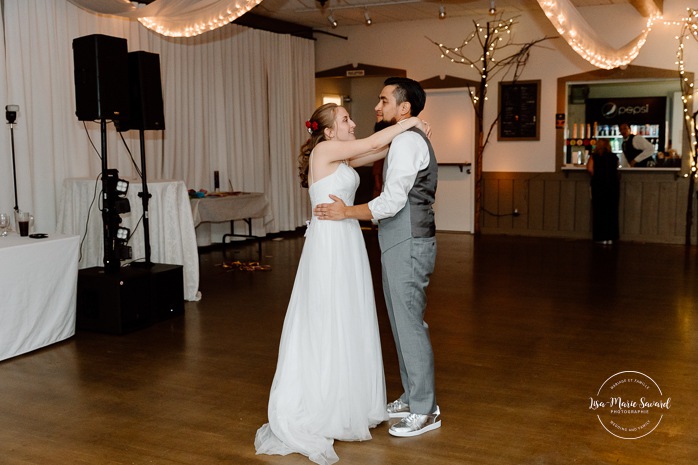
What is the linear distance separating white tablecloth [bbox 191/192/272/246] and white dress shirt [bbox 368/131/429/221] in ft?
17.5

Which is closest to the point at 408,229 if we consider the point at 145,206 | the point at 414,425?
the point at 414,425

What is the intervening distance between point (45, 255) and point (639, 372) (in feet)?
12.6

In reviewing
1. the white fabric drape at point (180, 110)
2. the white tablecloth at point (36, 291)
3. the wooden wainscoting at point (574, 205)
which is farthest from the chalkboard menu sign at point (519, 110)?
the white tablecloth at point (36, 291)

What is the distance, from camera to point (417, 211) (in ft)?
10.9

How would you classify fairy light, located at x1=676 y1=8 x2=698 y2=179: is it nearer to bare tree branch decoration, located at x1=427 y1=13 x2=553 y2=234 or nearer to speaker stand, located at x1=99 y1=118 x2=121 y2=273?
bare tree branch decoration, located at x1=427 y1=13 x2=553 y2=234

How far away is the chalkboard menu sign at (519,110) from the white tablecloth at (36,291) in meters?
7.37

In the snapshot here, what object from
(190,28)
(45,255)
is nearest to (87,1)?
(190,28)

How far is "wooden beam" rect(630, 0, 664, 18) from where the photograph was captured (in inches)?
350

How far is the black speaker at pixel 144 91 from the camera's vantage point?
5.85 metres

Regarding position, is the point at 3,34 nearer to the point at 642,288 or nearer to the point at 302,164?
the point at 302,164

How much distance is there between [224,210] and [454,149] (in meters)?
4.20

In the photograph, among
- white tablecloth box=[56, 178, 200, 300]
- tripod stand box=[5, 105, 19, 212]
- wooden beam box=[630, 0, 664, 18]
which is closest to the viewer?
white tablecloth box=[56, 178, 200, 300]

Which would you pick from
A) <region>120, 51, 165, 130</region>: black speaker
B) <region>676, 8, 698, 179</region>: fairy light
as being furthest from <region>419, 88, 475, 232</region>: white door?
<region>120, 51, 165, 130</region>: black speaker

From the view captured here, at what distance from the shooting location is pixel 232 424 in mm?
3549
